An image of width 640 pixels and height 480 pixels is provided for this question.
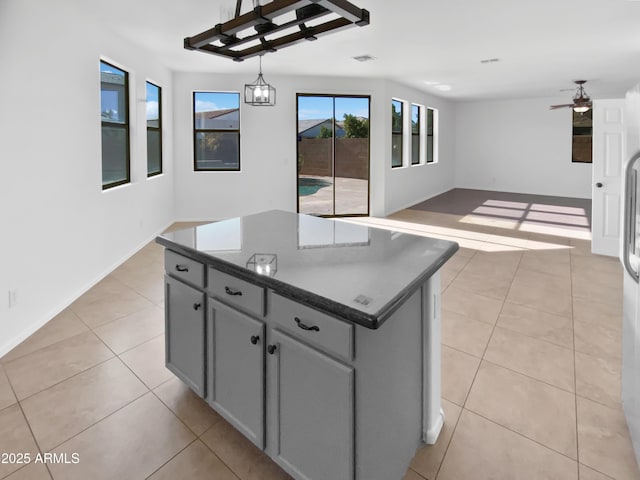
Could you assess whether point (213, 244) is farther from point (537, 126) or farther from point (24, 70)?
point (537, 126)

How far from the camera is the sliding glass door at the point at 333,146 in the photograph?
7445 millimetres

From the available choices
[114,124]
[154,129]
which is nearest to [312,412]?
[114,124]

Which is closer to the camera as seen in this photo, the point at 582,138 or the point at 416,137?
the point at 416,137

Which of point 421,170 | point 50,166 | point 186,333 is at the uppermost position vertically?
point 421,170

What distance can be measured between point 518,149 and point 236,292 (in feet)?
37.9

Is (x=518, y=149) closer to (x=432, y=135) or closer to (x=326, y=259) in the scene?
(x=432, y=135)

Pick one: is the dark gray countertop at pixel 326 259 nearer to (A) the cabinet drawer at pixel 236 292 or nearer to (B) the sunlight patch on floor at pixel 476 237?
(A) the cabinet drawer at pixel 236 292

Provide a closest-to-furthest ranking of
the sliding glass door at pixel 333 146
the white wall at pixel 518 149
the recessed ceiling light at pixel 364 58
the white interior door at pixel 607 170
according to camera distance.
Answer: the white interior door at pixel 607 170 → the recessed ceiling light at pixel 364 58 → the sliding glass door at pixel 333 146 → the white wall at pixel 518 149

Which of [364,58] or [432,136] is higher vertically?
[364,58]

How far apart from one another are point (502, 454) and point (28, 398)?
240 cm

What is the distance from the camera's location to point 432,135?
10.6 meters

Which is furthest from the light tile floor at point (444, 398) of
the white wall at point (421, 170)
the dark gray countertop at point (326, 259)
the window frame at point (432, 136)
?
the window frame at point (432, 136)

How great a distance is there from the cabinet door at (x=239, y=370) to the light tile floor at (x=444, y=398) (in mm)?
185

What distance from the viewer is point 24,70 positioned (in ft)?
9.30
